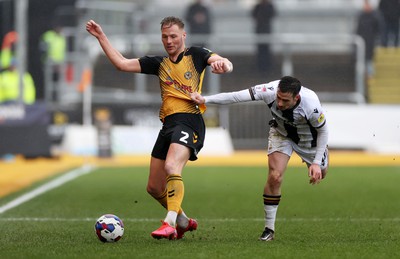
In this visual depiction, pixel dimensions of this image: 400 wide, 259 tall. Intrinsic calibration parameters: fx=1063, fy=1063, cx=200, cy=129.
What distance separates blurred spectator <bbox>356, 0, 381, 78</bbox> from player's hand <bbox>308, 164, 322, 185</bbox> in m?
19.3

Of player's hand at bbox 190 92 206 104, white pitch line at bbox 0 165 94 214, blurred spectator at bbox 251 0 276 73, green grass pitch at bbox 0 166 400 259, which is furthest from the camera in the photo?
blurred spectator at bbox 251 0 276 73

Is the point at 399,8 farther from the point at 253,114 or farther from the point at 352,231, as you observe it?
the point at 352,231

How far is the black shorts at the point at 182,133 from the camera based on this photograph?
10320mm

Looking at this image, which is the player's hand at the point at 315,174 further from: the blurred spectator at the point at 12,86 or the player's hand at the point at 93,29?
the blurred spectator at the point at 12,86

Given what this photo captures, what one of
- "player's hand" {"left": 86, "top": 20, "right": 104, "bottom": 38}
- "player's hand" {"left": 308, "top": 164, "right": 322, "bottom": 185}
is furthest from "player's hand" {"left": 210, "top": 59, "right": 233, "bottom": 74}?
"player's hand" {"left": 86, "top": 20, "right": 104, "bottom": 38}

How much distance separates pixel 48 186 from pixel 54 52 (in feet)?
37.6

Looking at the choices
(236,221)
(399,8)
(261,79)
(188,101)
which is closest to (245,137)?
(261,79)

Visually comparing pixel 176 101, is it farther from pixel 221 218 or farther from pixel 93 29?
pixel 221 218

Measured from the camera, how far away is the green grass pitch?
9.41 metres

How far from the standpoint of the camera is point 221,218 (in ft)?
42.8

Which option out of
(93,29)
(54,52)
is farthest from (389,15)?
(93,29)

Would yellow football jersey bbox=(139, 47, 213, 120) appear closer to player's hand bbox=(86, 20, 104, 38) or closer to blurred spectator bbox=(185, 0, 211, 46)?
player's hand bbox=(86, 20, 104, 38)

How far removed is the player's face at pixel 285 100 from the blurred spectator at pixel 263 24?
19.4m

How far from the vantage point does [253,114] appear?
2770cm
